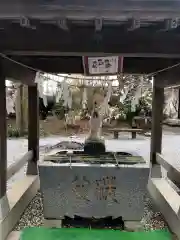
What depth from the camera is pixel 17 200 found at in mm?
3990

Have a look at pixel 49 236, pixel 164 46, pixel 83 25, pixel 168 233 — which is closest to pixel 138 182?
pixel 168 233

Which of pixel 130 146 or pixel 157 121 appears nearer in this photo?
pixel 157 121

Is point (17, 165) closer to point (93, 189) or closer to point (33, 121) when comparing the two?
point (33, 121)

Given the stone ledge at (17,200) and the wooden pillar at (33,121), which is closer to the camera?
the stone ledge at (17,200)

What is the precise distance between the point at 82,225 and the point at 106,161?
2.88 ft

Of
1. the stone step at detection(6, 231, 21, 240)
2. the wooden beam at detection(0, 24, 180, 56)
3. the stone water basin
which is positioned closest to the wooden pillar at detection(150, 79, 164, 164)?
the stone water basin

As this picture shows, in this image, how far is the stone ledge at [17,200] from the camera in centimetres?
337

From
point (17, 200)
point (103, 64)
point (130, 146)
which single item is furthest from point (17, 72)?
point (130, 146)

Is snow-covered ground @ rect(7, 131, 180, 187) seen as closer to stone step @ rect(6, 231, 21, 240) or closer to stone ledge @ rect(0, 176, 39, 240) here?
stone ledge @ rect(0, 176, 39, 240)

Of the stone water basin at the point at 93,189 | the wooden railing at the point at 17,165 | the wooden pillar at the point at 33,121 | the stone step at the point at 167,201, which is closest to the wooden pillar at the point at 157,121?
the stone step at the point at 167,201

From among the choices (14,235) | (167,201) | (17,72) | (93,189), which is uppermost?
(17,72)

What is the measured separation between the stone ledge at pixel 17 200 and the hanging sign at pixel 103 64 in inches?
79.6

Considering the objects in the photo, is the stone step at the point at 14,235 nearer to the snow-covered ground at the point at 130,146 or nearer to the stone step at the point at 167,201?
the stone step at the point at 167,201

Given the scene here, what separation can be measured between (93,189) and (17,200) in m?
1.14
